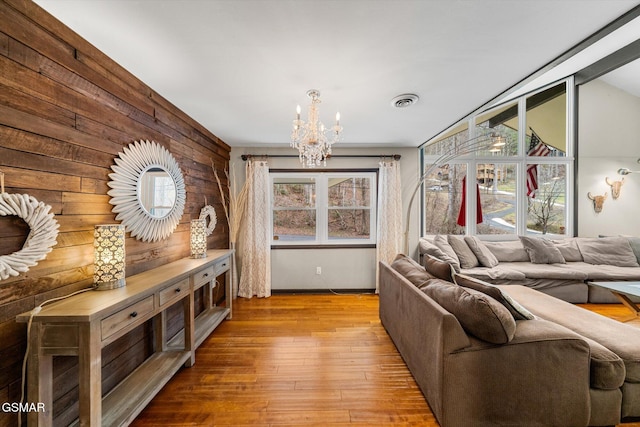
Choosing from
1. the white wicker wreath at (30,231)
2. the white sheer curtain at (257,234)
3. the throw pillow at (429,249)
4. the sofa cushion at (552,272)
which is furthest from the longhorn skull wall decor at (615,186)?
the white wicker wreath at (30,231)

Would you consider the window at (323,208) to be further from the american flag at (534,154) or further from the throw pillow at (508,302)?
the american flag at (534,154)

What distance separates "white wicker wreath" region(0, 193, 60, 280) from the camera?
42.9 inches

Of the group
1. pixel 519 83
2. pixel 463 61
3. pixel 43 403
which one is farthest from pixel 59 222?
pixel 519 83

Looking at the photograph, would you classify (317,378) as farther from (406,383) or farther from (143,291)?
(143,291)

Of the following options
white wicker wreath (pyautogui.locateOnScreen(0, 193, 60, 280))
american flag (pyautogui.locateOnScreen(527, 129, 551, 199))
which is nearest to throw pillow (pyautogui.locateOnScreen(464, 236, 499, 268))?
american flag (pyautogui.locateOnScreen(527, 129, 551, 199))

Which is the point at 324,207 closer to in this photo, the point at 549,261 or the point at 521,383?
the point at 521,383

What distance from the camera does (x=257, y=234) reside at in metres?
3.87

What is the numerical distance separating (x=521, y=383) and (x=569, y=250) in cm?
372

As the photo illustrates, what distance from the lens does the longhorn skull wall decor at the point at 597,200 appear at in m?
4.31

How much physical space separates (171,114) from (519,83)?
9.97 feet

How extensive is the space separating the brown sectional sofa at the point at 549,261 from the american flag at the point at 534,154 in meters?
0.95

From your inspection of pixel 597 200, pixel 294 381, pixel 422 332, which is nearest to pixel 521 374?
pixel 422 332

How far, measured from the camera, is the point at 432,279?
2051 millimetres

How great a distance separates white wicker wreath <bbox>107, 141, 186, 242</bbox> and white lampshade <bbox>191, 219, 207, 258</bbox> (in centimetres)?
22
